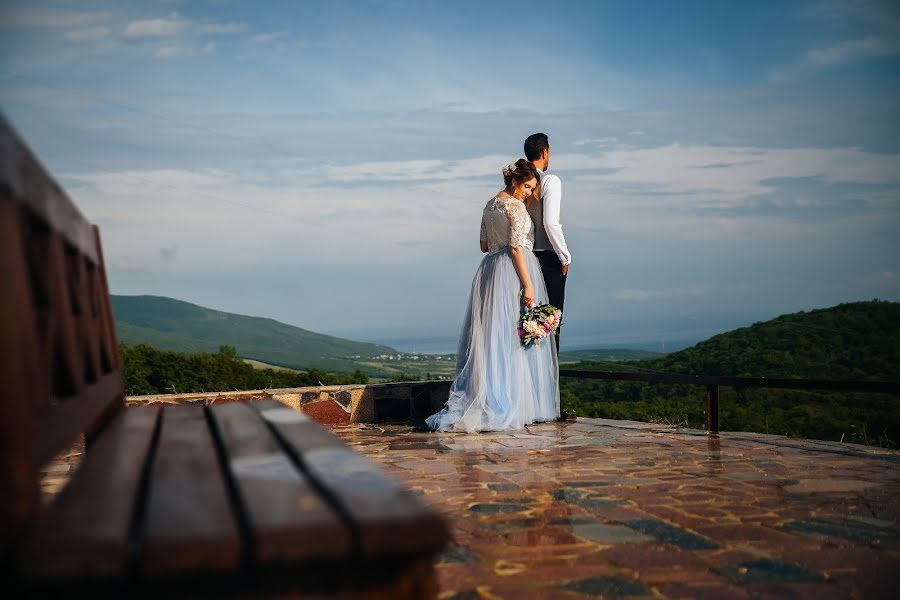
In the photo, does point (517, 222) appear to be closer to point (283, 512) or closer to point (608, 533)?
point (608, 533)

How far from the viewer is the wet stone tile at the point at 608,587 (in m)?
3.12

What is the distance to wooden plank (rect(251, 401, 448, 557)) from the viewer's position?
145 centimetres

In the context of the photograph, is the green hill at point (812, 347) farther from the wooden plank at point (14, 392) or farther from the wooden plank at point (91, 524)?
the wooden plank at point (14, 392)

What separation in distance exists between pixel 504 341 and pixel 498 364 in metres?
0.24

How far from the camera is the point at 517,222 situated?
28.2ft

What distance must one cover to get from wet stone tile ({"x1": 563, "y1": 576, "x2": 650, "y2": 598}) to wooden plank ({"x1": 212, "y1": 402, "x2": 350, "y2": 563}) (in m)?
1.55

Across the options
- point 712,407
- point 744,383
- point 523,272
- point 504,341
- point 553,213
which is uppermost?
point 553,213

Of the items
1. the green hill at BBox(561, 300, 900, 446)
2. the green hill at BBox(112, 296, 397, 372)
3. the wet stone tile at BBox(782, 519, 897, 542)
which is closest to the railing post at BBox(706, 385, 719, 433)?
the wet stone tile at BBox(782, 519, 897, 542)

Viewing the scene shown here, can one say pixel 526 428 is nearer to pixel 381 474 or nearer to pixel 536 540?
pixel 536 540

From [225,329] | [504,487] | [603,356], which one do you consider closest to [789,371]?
[603,356]

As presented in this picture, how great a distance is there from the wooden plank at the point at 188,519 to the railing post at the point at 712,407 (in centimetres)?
667

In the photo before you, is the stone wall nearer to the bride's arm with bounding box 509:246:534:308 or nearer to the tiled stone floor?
the tiled stone floor

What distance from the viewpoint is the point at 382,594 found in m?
1.52

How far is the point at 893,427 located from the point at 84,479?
63.3 feet
